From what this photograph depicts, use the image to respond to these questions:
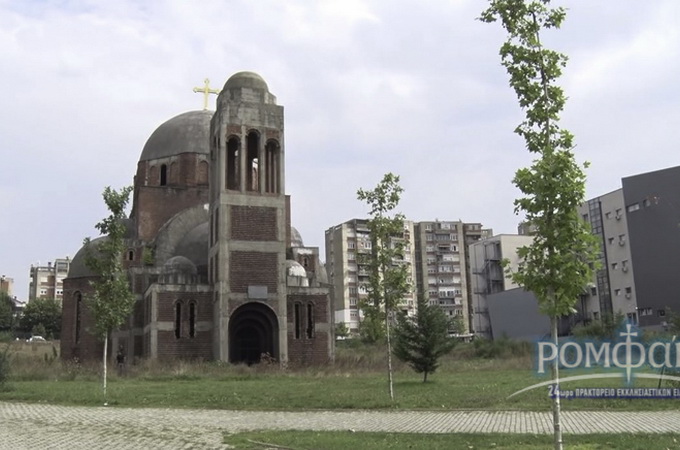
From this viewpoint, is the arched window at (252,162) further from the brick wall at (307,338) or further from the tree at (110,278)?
the tree at (110,278)

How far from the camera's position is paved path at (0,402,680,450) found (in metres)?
11.8

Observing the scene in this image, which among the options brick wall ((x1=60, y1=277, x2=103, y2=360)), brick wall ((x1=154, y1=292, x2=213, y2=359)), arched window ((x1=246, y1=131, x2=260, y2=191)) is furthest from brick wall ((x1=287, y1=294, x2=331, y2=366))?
brick wall ((x1=60, y1=277, x2=103, y2=360))

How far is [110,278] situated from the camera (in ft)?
74.4

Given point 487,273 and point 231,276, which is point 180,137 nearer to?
point 231,276

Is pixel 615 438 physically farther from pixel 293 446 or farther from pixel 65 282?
pixel 65 282

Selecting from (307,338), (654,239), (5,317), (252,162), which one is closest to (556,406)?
(307,338)

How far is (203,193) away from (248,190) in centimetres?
1004

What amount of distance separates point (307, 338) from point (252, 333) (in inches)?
114

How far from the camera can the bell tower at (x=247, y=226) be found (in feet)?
115

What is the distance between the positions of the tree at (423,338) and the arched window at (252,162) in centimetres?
1541

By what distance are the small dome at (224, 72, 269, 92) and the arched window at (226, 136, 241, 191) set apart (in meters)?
2.96
